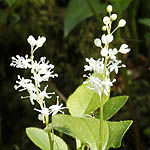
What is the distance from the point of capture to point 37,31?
2.09 m

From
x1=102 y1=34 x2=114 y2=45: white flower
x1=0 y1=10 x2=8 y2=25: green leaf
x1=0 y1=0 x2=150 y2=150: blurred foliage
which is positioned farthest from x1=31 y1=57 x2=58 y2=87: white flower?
x1=0 y1=10 x2=8 y2=25: green leaf

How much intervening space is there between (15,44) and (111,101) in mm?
1294

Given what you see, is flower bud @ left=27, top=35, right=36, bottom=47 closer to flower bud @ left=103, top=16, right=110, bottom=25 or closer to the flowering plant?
the flowering plant

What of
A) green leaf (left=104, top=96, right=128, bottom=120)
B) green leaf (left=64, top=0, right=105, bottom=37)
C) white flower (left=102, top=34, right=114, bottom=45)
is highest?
green leaf (left=64, top=0, right=105, bottom=37)

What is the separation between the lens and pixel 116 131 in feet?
2.53

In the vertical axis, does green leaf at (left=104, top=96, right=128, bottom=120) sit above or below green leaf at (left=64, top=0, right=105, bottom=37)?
below

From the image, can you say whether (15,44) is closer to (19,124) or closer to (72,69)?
(72,69)

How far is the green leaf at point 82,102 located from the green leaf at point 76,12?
772 millimetres

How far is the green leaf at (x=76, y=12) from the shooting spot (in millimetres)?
1664

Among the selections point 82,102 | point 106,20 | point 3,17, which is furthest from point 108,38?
point 3,17

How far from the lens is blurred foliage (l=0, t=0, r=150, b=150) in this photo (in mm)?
1708

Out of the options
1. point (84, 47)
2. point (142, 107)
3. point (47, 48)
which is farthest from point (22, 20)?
point (142, 107)

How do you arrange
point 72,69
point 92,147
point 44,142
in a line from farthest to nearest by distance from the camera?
point 72,69 < point 44,142 < point 92,147

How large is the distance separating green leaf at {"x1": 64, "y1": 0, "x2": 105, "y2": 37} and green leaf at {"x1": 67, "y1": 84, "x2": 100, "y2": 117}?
2.53 feet
